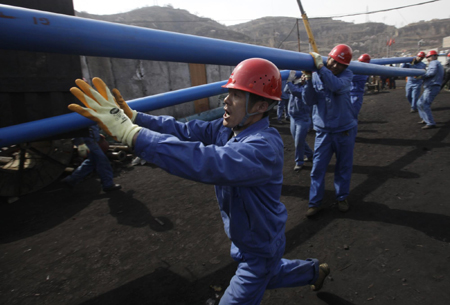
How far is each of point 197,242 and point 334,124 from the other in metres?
2.27

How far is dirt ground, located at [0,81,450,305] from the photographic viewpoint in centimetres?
242

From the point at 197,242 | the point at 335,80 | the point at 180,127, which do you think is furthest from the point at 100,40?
the point at 335,80

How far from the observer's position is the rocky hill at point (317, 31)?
203 feet

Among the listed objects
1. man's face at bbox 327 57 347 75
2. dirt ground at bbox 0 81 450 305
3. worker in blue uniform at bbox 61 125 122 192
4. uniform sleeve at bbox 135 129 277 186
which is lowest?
dirt ground at bbox 0 81 450 305

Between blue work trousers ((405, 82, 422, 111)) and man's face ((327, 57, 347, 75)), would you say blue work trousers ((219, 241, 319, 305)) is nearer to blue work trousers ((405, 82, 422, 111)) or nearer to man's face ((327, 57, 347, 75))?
man's face ((327, 57, 347, 75))

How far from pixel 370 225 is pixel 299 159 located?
2.33m

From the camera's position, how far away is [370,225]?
10.7 ft

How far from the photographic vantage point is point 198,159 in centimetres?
122

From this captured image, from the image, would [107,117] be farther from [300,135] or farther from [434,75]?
[434,75]

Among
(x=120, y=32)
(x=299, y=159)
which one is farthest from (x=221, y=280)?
(x=299, y=159)

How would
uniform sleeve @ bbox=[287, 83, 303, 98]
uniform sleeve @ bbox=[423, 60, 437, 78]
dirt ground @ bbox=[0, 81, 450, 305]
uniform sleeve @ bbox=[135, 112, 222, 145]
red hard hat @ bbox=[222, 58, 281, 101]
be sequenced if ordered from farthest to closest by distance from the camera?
uniform sleeve @ bbox=[423, 60, 437, 78] < uniform sleeve @ bbox=[287, 83, 303, 98] < dirt ground @ bbox=[0, 81, 450, 305] < uniform sleeve @ bbox=[135, 112, 222, 145] < red hard hat @ bbox=[222, 58, 281, 101]

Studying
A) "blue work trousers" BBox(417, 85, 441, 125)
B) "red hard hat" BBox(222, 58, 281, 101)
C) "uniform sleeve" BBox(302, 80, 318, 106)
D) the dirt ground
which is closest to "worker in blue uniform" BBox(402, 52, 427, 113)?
"blue work trousers" BBox(417, 85, 441, 125)

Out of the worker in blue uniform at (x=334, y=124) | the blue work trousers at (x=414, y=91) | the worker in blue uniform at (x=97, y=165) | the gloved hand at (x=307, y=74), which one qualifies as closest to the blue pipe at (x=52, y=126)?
the gloved hand at (x=307, y=74)

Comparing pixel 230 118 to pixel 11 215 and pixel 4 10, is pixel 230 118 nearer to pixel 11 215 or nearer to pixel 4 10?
pixel 4 10
